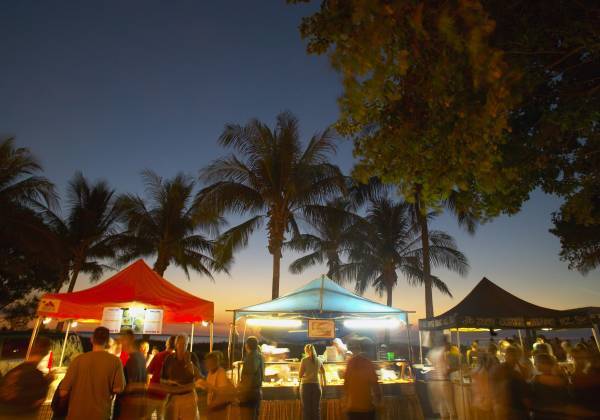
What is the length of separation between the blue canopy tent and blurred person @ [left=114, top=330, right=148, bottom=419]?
13.1 ft

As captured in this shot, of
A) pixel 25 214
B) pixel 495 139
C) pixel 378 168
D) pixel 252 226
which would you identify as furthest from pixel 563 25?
pixel 25 214

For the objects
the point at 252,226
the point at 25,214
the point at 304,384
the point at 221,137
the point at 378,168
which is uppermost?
the point at 221,137

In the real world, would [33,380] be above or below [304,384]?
above

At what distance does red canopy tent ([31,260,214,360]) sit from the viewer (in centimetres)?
856

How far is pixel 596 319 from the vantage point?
422 inches

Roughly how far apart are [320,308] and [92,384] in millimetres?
5987

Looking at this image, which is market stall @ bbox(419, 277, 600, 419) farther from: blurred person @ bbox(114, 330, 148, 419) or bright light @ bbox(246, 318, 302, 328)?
blurred person @ bbox(114, 330, 148, 419)

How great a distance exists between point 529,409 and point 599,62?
19.6 ft

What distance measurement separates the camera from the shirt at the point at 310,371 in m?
7.25

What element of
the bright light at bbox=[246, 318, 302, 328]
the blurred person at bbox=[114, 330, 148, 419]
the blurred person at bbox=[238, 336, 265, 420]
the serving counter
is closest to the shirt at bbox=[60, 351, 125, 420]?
the blurred person at bbox=[114, 330, 148, 419]

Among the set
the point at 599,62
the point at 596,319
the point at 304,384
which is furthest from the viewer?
the point at 596,319

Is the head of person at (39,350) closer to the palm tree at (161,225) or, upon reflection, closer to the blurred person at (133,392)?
the blurred person at (133,392)

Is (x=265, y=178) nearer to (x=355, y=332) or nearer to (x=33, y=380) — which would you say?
(x=355, y=332)

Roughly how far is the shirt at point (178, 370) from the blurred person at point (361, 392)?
2.25 metres
